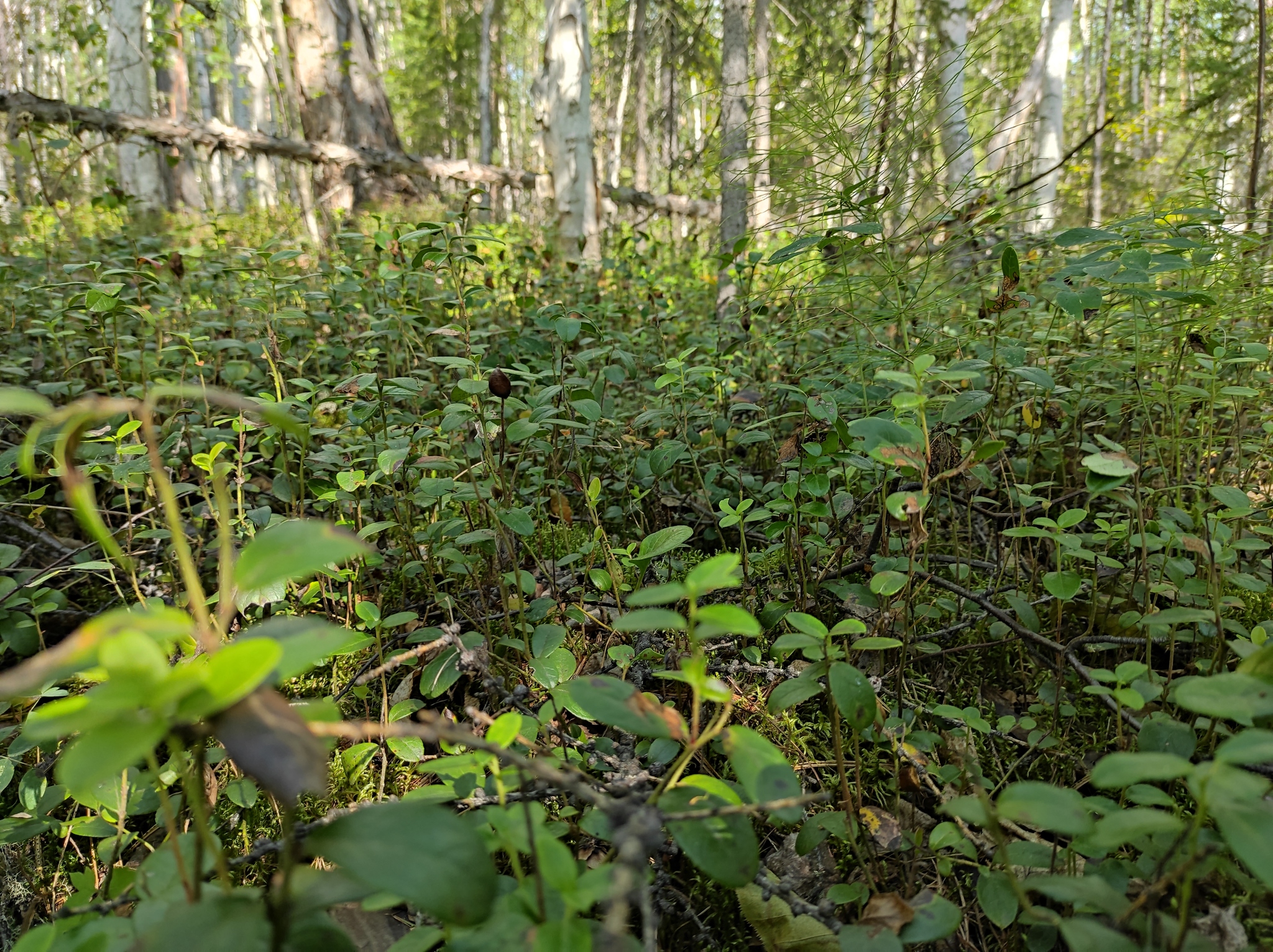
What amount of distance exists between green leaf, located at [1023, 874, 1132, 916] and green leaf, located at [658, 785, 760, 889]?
33cm

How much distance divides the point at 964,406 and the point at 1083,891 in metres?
0.85

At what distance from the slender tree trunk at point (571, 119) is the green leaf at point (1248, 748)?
16.5ft

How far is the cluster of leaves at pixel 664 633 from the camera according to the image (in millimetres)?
698

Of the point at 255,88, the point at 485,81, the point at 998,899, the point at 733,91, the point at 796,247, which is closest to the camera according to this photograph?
the point at 998,899

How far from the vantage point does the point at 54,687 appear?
63.3 inches

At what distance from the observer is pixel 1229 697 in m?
0.81

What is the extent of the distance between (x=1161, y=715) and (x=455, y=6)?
25.7m

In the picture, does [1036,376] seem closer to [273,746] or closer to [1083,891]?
[1083,891]

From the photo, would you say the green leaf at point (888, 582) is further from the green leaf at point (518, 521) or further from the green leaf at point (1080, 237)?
the green leaf at point (1080, 237)

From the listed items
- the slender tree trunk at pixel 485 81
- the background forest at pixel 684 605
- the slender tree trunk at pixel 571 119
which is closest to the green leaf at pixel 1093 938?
the background forest at pixel 684 605

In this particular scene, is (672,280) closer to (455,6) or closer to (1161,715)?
(1161,715)

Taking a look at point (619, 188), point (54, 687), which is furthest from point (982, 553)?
point (619, 188)

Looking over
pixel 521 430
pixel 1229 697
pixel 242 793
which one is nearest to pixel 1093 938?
pixel 1229 697

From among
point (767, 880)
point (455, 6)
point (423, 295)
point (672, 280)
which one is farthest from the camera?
point (455, 6)
